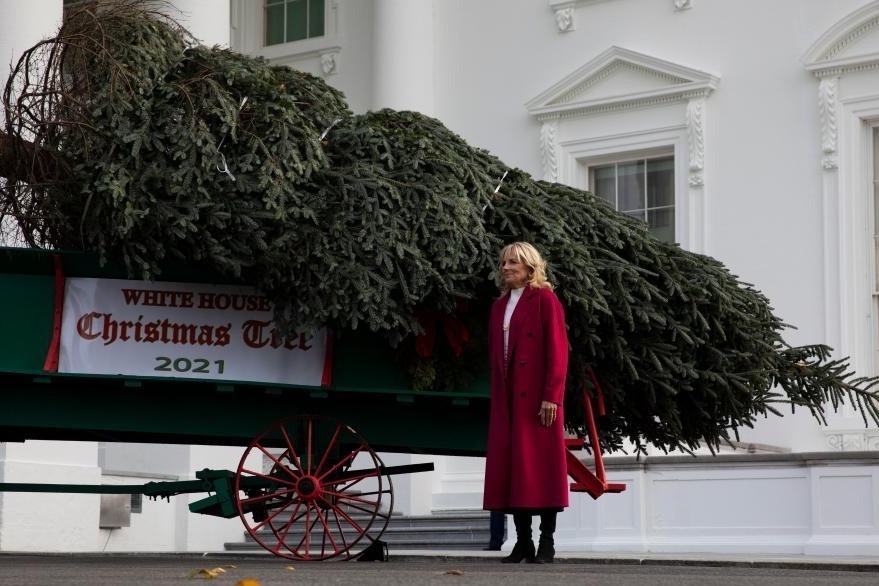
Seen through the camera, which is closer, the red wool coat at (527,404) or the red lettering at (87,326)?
the red wool coat at (527,404)

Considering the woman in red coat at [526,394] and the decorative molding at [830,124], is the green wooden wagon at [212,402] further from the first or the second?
the decorative molding at [830,124]

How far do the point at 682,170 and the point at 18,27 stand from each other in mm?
7514

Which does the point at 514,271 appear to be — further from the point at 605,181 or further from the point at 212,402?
the point at 605,181

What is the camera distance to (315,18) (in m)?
22.6

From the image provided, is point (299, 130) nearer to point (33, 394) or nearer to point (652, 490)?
point (33, 394)

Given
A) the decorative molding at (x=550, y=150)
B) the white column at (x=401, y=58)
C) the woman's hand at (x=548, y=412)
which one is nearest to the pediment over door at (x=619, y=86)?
the decorative molding at (x=550, y=150)

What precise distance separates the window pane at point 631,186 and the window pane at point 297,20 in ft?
17.7

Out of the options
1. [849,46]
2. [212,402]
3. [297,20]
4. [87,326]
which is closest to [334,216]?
[212,402]

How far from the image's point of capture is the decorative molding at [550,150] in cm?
1988

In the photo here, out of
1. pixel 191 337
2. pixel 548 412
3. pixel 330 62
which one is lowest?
pixel 548 412

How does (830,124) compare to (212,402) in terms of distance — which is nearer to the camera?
(212,402)

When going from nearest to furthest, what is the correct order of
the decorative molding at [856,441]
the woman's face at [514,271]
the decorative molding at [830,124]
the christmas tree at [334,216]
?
1. the woman's face at [514,271]
2. the christmas tree at [334,216]
3. the decorative molding at [856,441]
4. the decorative molding at [830,124]

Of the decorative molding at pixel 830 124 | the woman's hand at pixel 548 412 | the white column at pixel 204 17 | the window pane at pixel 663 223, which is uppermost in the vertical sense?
the white column at pixel 204 17

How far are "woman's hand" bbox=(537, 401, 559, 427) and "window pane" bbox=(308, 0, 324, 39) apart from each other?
14659mm
